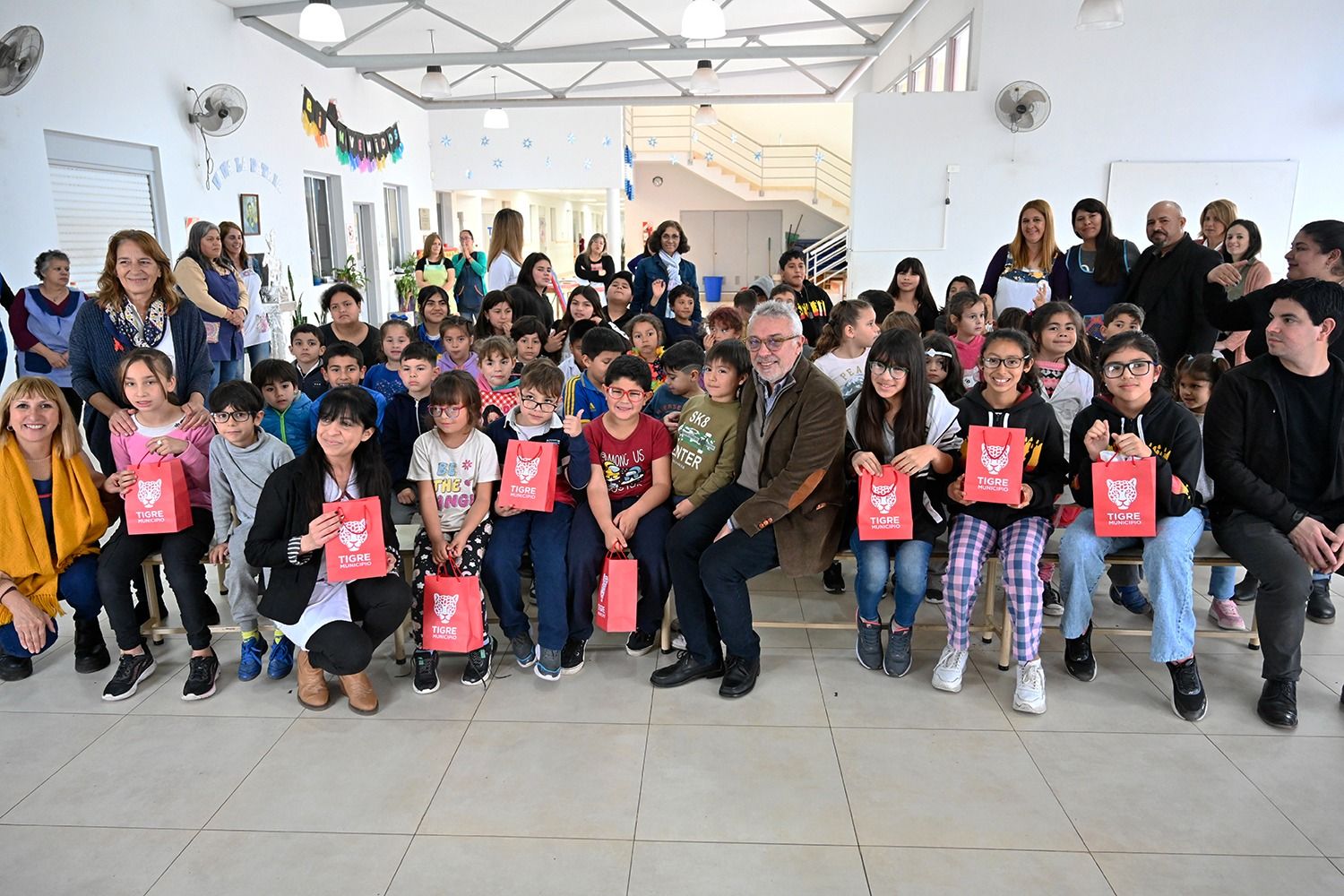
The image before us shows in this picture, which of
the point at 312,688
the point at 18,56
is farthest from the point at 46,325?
the point at 312,688

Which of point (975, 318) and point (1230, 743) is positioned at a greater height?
point (975, 318)

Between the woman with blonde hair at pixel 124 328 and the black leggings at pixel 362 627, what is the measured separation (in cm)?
113

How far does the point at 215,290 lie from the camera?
215 inches

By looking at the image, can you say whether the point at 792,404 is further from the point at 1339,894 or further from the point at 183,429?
the point at 183,429

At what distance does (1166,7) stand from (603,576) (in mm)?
7769

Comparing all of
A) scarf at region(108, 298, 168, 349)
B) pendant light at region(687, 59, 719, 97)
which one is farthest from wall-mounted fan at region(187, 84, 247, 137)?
scarf at region(108, 298, 168, 349)

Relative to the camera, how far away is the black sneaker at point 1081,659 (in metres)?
3.11

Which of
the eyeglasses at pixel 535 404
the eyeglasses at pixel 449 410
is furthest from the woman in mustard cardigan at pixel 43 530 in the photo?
the eyeglasses at pixel 535 404

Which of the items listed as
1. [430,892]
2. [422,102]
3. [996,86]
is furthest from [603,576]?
[422,102]

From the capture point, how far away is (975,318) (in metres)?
4.25

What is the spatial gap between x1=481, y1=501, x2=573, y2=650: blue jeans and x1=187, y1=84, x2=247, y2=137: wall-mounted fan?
6135mm

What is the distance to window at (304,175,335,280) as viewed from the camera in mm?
9922

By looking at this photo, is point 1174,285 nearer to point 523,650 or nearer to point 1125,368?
point 1125,368

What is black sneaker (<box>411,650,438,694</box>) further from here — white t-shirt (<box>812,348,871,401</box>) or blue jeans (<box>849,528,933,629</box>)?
white t-shirt (<box>812,348,871,401</box>)
